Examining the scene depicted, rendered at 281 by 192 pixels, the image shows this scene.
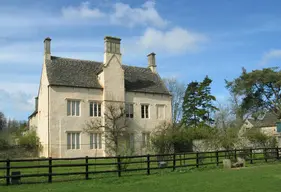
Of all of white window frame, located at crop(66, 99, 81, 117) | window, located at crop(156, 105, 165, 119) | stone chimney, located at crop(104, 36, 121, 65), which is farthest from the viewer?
window, located at crop(156, 105, 165, 119)

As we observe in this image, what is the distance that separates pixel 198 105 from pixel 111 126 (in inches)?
781

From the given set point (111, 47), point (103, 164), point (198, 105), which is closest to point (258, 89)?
point (198, 105)

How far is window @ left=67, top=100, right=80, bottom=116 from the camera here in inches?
1393

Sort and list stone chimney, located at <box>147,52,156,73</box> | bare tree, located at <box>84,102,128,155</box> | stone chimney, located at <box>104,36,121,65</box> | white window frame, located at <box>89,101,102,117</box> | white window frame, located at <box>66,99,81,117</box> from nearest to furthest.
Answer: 1. white window frame, located at <box>66,99,81,117</box>
2. bare tree, located at <box>84,102,128,155</box>
3. white window frame, located at <box>89,101,102,117</box>
4. stone chimney, located at <box>104,36,121,65</box>
5. stone chimney, located at <box>147,52,156,73</box>

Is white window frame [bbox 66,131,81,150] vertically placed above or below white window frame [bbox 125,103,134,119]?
below

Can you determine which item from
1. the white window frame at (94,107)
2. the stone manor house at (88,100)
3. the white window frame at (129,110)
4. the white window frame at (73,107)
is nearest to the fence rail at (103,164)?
the stone manor house at (88,100)

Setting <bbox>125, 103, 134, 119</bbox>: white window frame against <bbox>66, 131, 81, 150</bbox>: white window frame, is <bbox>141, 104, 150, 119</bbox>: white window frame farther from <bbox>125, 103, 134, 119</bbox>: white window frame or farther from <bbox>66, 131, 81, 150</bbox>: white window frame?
<bbox>66, 131, 81, 150</bbox>: white window frame

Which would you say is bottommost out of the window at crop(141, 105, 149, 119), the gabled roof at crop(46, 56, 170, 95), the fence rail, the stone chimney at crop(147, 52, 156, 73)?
the fence rail

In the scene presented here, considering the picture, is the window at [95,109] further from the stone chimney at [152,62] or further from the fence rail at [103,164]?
the fence rail at [103,164]

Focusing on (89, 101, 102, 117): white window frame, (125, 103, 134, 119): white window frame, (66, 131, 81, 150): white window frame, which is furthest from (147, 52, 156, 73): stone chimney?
(66, 131, 81, 150): white window frame

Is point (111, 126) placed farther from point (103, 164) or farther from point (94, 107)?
point (103, 164)

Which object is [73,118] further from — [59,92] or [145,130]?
[145,130]

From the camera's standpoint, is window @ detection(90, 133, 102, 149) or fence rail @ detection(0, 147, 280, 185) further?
window @ detection(90, 133, 102, 149)

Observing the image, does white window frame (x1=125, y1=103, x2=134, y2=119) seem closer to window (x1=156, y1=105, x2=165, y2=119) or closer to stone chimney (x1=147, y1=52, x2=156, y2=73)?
window (x1=156, y1=105, x2=165, y2=119)
